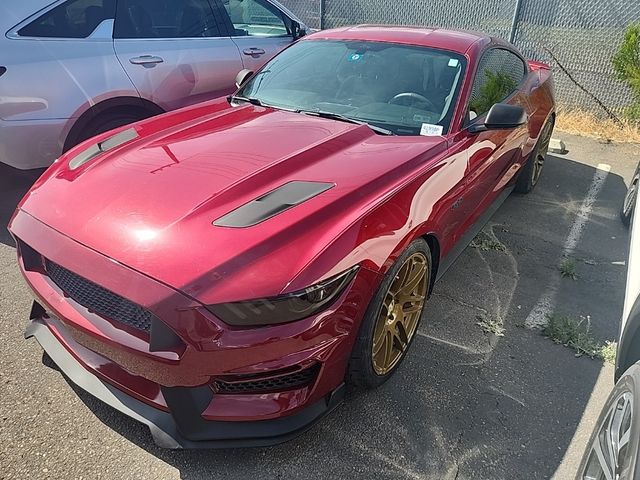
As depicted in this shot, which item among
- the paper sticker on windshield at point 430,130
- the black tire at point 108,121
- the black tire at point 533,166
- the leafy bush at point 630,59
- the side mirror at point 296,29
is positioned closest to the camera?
the paper sticker on windshield at point 430,130

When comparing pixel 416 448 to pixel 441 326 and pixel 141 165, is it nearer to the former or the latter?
pixel 441 326

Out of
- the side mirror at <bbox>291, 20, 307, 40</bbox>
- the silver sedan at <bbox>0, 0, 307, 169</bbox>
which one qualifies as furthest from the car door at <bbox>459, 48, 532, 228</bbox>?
the silver sedan at <bbox>0, 0, 307, 169</bbox>

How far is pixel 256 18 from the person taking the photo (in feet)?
18.0

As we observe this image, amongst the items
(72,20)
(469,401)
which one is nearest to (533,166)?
(469,401)

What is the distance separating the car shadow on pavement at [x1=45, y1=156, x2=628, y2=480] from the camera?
7.16ft

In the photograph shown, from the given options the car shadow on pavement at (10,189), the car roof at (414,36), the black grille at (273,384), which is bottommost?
the car shadow on pavement at (10,189)

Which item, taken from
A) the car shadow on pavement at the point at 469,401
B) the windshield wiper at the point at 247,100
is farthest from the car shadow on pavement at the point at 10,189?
the car shadow on pavement at the point at 469,401

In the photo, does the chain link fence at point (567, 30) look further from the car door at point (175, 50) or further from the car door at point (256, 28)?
the car door at point (175, 50)

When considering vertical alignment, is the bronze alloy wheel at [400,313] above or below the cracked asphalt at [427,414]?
above

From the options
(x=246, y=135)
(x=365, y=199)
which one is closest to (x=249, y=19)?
(x=246, y=135)

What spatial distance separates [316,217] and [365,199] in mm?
295

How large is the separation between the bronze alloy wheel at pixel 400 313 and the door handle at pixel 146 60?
3127 millimetres

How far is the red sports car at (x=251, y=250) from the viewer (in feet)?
6.12

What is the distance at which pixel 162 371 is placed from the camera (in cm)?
187
